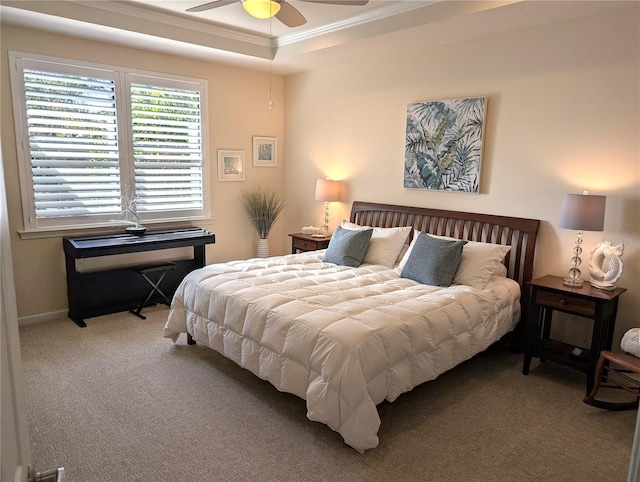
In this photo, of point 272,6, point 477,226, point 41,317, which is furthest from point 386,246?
point 41,317

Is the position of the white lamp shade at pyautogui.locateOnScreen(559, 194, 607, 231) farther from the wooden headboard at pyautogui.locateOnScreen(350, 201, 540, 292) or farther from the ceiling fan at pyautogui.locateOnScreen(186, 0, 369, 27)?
the ceiling fan at pyautogui.locateOnScreen(186, 0, 369, 27)

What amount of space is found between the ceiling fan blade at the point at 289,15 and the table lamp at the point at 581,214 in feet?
7.77

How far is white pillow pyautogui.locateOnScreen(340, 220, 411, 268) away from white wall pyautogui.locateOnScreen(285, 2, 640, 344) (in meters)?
0.47

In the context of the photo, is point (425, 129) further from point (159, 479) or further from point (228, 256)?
point (159, 479)

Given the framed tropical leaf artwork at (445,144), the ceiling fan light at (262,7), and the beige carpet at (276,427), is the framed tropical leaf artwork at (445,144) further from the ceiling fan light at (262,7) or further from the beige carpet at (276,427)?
the ceiling fan light at (262,7)

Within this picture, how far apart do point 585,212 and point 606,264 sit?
0.53 metres

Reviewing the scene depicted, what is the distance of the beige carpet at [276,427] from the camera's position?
231 cm

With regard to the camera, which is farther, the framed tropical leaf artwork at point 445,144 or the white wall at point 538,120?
the framed tropical leaf artwork at point 445,144

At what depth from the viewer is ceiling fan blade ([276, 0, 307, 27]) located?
3.08 m

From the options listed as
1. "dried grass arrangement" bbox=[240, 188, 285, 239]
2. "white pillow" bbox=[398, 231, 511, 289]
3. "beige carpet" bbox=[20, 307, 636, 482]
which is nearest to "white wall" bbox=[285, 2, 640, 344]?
"white pillow" bbox=[398, 231, 511, 289]

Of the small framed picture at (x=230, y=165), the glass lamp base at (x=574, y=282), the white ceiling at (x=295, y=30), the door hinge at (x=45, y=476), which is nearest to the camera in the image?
the door hinge at (x=45, y=476)

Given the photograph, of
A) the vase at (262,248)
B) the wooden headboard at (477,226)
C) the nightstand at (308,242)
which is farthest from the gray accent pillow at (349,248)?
the vase at (262,248)

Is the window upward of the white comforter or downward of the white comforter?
upward

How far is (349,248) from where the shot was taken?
13.9 ft
